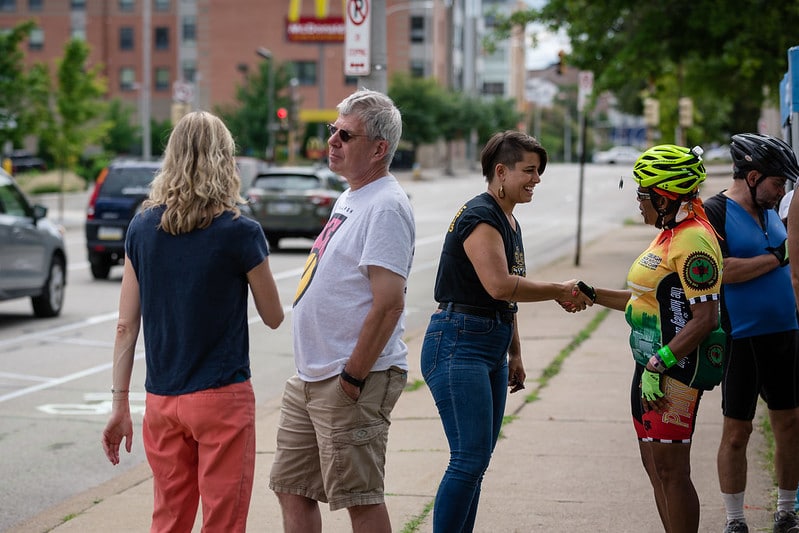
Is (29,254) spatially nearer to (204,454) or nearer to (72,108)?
(204,454)

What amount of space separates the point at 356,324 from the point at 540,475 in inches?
112

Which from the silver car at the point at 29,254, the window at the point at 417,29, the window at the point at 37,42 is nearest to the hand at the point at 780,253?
the silver car at the point at 29,254

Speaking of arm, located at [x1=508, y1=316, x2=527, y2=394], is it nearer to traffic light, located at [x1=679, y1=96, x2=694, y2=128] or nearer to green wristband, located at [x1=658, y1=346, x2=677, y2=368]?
green wristband, located at [x1=658, y1=346, x2=677, y2=368]

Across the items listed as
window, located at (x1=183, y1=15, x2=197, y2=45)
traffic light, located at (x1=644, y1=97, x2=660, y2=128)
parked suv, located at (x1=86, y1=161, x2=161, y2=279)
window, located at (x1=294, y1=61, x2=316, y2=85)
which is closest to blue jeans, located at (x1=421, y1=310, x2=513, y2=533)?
parked suv, located at (x1=86, y1=161, x2=161, y2=279)

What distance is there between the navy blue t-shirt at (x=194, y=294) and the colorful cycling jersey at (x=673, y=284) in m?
1.44

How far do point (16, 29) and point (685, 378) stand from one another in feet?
97.6

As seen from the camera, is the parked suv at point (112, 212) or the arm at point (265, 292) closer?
the arm at point (265, 292)

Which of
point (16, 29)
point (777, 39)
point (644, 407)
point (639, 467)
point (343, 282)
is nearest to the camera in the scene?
point (343, 282)

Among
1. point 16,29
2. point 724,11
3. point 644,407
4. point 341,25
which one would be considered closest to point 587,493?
point 644,407

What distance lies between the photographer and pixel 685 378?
448cm

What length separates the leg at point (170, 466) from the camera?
13.5ft

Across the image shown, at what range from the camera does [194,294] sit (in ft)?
13.3

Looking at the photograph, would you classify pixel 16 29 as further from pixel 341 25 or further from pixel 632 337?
pixel 341 25

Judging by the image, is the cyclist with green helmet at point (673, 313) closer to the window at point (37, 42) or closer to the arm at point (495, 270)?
the arm at point (495, 270)
